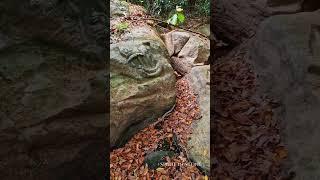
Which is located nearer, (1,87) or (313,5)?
(1,87)

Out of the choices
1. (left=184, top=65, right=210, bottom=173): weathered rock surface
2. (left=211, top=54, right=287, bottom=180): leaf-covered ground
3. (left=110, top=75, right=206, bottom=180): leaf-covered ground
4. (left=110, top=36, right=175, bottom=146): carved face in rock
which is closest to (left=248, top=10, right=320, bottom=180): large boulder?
(left=211, top=54, right=287, bottom=180): leaf-covered ground

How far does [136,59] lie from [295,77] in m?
1.98

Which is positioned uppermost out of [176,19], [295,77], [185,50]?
[176,19]

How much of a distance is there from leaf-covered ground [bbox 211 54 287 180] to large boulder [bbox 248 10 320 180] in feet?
0.41

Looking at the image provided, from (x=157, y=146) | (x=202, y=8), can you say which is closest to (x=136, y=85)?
(x=157, y=146)

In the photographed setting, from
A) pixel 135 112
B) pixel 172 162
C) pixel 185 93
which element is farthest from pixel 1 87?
pixel 185 93

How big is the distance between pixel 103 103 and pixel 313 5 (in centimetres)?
361

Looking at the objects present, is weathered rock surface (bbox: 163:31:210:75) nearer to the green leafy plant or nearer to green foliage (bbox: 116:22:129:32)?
the green leafy plant

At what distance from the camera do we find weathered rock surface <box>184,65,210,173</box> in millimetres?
4031

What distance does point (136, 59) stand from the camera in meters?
4.66

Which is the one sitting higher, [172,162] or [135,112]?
[135,112]

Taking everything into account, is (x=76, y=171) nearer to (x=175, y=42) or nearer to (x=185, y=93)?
(x=185, y=93)

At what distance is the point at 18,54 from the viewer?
323 centimetres

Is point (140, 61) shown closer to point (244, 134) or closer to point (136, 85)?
point (136, 85)
